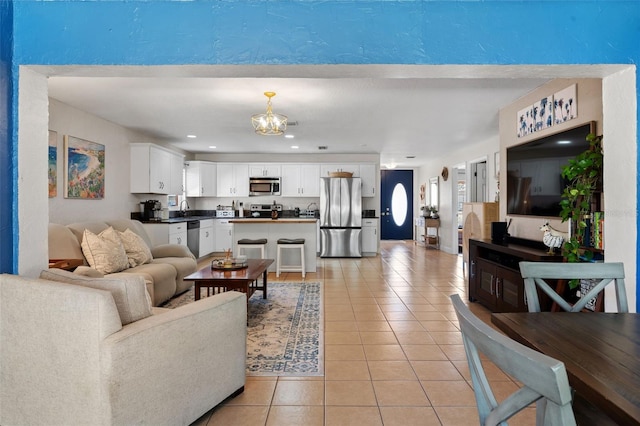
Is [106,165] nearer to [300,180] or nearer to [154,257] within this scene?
[154,257]

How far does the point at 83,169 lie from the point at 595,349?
5583 mm

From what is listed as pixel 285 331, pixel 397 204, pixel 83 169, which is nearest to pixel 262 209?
pixel 83 169

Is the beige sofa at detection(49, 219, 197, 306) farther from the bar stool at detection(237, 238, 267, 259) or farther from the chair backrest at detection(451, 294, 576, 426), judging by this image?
the chair backrest at detection(451, 294, 576, 426)

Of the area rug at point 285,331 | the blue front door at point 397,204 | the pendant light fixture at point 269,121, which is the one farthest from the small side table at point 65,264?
the blue front door at point 397,204

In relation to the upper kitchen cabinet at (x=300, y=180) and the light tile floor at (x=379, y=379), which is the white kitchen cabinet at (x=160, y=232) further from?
the light tile floor at (x=379, y=379)

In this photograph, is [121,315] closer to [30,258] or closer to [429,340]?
[30,258]

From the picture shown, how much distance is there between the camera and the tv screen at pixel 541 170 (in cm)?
318

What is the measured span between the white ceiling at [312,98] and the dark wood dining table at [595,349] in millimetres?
1390

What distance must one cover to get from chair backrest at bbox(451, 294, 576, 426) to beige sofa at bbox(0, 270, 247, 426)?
54.7 inches

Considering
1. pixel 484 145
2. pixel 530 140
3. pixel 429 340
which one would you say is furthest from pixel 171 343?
pixel 484 145

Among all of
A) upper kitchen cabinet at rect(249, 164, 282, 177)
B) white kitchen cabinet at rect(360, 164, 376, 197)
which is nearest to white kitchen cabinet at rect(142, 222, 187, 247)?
upper kitchen cabinet at rect(249, 164, 282, 177)

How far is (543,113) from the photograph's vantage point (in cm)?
373

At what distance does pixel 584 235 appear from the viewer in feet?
9.14

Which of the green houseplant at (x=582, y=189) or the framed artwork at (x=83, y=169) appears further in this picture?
the framed artwork at (x=83, y=169)
